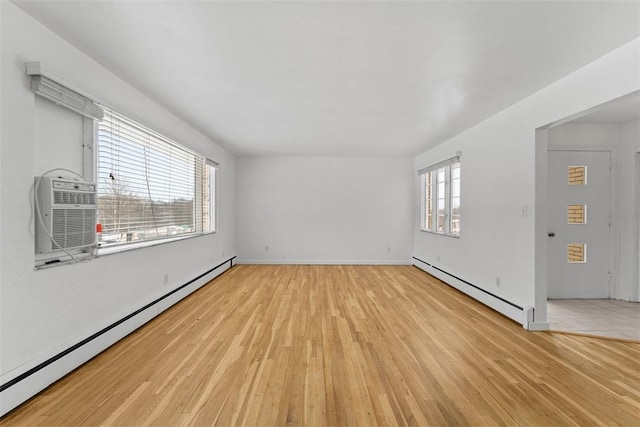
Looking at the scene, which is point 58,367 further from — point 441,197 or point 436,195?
point 436,195

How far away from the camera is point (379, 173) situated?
7.66m

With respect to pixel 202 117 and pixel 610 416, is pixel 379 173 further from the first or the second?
pixel 610 416

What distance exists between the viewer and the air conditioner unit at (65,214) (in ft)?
7.21

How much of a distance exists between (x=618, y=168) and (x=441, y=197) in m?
2.63

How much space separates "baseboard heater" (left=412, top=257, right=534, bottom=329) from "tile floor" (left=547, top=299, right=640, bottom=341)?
317mm

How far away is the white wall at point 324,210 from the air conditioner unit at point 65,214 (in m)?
5.03

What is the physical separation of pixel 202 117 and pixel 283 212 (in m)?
3.57

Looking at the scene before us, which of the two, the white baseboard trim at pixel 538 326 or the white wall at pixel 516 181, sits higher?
the white wall at pixel 516 181

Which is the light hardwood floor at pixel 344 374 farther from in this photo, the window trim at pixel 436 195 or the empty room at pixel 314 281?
the window trim at pixel 436 195

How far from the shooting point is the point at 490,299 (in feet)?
13.8

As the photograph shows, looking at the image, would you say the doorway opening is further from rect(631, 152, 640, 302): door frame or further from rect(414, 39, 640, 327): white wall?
rect(414, 39, 640, 327): white wall

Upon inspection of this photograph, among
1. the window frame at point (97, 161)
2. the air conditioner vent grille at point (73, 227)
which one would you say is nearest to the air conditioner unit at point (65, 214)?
the air conditioner vent grille at point (73, 227)

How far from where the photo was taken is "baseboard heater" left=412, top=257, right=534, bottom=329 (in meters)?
3.49

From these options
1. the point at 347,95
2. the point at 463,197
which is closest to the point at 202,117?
the point at 347,95
